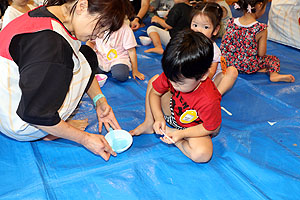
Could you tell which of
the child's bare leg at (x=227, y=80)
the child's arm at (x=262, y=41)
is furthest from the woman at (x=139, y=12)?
the child's bare leg at (x=227, y=80)

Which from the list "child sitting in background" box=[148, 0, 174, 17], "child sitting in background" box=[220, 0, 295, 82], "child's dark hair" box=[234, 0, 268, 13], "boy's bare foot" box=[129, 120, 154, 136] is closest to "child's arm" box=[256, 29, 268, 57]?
"child sitting in background" box=[220, 0, 295, 82]

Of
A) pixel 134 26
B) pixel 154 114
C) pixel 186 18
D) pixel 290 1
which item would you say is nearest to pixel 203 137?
pixel 154 114

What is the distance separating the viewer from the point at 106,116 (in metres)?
1.28

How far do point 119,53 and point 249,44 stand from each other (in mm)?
938

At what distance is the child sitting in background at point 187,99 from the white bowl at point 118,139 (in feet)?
0.23

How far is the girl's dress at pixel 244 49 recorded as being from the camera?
1886mm

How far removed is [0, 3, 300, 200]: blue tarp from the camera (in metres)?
0.99

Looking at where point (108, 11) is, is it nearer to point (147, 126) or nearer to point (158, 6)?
point (147, 126)

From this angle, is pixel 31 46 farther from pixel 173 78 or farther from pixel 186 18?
pixel 186 18

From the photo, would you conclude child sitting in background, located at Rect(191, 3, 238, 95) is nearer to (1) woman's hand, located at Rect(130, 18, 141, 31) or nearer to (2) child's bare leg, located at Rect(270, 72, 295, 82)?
(2) child's bare leg, located at Rect(270, 72, 295, 82)

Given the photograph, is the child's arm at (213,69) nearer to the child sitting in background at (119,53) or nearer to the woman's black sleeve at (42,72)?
the child sitting in background at (119,53)

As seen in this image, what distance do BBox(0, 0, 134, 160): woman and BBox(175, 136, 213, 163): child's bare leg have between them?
1.29ft

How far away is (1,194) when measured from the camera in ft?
3.07

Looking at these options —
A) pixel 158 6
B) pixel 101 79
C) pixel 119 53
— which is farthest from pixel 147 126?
pixel 158 6
